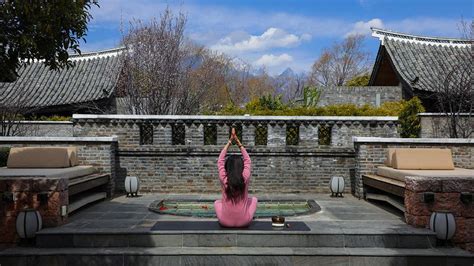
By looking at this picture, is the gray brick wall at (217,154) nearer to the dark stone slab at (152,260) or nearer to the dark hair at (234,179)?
the dark hair at (234,179)

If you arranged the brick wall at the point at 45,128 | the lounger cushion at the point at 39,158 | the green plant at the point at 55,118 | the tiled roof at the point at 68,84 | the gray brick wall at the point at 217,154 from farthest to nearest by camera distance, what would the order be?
the tiled roof at the point at 68,84
the green plant at the point at 55,118
the brick wall at the point at 45,128
the gray brick wall at the point at 217,154
the lounger cushion at the point at 39,158

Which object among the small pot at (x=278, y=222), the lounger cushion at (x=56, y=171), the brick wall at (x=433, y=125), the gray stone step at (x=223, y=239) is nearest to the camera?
the gray stone step at (x=223, y=239)

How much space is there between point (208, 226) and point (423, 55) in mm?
14713

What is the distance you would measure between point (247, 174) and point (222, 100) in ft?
76.8

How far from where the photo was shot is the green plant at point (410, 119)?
554 inches

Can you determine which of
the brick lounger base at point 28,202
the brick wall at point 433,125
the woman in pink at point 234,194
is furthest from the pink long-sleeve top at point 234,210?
the brick wall at point 433,125

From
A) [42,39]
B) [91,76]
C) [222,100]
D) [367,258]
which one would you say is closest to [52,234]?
[42,39]

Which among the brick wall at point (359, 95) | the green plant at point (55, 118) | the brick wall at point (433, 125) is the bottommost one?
the brick wall at point (433, 125)

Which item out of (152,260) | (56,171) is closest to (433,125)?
(56,171)

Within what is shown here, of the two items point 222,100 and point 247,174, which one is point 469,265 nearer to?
point 247,174

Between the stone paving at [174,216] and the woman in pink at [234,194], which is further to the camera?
the stone paving at [174,216]

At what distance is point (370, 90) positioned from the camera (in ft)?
55.2

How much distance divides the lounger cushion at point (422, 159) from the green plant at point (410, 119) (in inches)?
215

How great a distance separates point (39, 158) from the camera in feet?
28.2
